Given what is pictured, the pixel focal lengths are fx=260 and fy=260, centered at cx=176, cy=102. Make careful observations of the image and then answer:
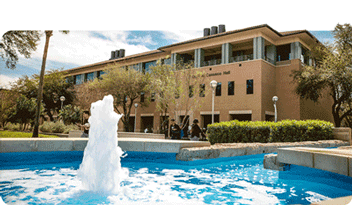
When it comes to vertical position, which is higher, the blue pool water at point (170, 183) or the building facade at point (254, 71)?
the building facade at point (254, 71)

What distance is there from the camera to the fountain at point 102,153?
13.5 feet

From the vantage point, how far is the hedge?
1155 cm

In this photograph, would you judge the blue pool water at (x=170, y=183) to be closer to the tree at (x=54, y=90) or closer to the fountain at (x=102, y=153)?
the fountain at (x=102, y=153)

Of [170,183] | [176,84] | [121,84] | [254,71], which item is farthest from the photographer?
[121,84]

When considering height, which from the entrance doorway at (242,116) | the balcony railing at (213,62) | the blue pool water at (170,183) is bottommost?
the blue pool water at (170,183)

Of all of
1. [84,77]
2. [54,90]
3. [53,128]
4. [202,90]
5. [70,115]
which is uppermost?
[84,77]

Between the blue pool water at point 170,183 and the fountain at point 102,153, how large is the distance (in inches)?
7.5

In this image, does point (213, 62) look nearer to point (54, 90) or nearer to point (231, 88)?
point (231, 88)

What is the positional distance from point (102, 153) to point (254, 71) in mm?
21233

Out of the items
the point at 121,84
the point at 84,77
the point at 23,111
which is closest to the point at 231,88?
the point at 121,84

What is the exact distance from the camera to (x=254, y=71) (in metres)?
23.4

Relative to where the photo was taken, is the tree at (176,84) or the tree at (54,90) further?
the tree at (54,90)

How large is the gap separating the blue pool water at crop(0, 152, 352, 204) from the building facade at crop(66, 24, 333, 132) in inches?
668

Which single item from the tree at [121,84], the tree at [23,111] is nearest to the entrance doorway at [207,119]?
the tree at [121,84]
